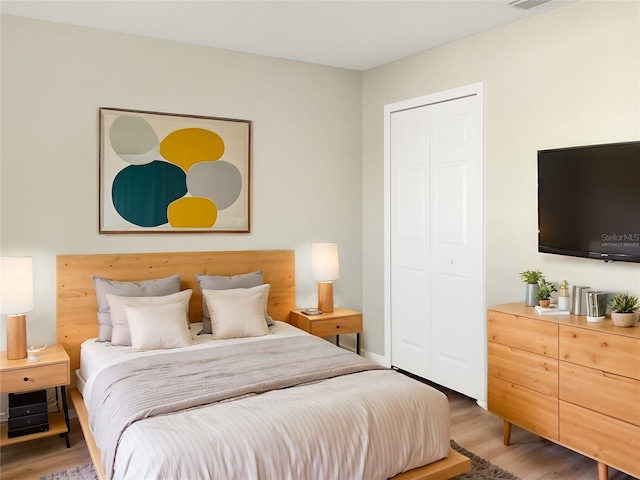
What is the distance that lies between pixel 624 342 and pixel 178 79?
3.41m

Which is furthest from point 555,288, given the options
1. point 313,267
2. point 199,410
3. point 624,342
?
point 199,410

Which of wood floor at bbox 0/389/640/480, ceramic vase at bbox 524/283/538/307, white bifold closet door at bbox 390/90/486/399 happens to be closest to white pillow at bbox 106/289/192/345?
wood floor at bbox 0/389/640/480

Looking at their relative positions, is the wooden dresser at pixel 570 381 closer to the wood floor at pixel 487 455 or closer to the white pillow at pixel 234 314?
the wood floor at pixel 487 455

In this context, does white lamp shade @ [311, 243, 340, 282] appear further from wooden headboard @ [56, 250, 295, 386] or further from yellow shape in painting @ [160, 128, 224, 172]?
yellow shape in painting @ [160, 128, 224, 172]

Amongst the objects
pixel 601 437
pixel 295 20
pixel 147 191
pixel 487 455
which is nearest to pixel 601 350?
pixel 601 437

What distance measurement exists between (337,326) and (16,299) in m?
2.34

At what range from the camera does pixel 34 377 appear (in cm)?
314

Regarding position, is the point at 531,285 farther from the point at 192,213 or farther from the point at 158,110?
the point at 158,110

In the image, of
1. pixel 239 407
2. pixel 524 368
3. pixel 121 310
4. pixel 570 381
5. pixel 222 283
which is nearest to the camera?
pixel 239 407

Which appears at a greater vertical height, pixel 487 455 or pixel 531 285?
pixel 531 285

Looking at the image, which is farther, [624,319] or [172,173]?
[172,173]

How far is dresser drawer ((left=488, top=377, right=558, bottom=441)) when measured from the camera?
9.74 feet

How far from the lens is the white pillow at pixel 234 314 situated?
3.62 m

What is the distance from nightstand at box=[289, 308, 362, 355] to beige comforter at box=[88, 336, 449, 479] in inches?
47.1
